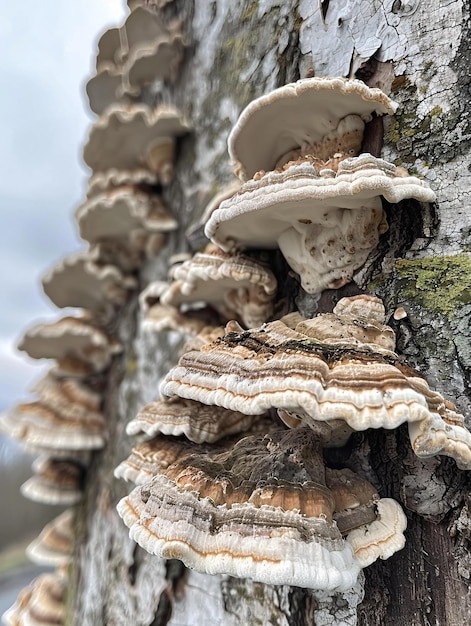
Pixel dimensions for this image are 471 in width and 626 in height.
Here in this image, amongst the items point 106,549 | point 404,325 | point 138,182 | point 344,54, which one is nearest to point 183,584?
point 106,549

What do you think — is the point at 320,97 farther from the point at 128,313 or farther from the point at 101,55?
the point at 101,55

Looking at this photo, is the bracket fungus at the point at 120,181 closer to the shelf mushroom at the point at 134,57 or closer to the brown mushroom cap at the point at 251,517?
the shelf mushroom at the point at 134,57

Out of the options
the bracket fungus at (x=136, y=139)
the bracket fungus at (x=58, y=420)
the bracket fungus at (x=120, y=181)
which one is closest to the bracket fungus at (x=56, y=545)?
the bracket fungus at (x=58, y=420)

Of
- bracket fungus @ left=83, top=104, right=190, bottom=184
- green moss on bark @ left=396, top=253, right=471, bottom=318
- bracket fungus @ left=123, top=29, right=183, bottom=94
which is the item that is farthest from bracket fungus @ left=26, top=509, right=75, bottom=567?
bracket fungus @ left=123, top=29, right=183, bottom=94

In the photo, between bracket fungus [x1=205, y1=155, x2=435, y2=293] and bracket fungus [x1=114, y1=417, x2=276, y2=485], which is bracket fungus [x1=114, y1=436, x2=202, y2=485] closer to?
bracket fungus [x1=114, y1=417, x2=276, y2=485]

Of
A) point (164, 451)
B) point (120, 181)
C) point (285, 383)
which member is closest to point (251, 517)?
point (285, 383)

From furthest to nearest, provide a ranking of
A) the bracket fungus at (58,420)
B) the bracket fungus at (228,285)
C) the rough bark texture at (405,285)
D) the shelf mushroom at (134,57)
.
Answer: the shelf mushroom at (134,57) → the bracket fungus at (58,420) → the bracket fungus at (228,285) → the rough bark texture at (405,285)
